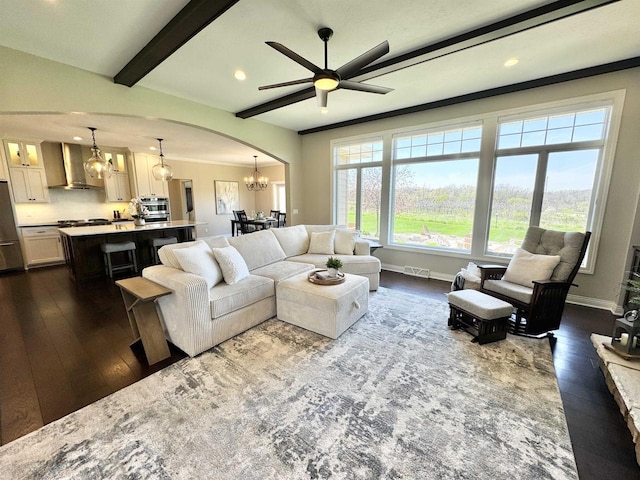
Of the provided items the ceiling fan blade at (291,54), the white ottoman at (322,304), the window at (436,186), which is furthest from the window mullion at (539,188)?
the ceiling fan blade at (291,54)

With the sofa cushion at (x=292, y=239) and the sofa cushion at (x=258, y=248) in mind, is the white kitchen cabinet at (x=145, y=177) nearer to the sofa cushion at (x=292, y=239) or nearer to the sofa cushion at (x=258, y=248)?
the sofa cushion at (x=292, y=239)

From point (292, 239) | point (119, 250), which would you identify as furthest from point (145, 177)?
point (292, 239)

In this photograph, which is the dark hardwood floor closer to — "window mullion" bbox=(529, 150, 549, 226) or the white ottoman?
the white ottoman

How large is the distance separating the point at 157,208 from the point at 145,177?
0.90 meters

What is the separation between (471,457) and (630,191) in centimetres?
376

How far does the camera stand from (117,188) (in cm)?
671

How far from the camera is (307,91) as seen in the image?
3553 millimetres

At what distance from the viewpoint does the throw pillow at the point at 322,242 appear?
4.28m

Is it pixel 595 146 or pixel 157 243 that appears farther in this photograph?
pixel 157 243

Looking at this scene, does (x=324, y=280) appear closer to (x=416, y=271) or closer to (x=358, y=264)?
(x=358, y=264)

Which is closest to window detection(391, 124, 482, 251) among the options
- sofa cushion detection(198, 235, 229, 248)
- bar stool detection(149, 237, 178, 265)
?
sofa cushion detection(198, 235, 229, 248)

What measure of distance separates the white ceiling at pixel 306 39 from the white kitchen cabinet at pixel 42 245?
14.6 ft

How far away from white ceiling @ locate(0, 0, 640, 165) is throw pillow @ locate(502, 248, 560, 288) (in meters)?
2.18

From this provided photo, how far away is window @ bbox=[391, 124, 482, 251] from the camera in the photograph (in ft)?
13.5
